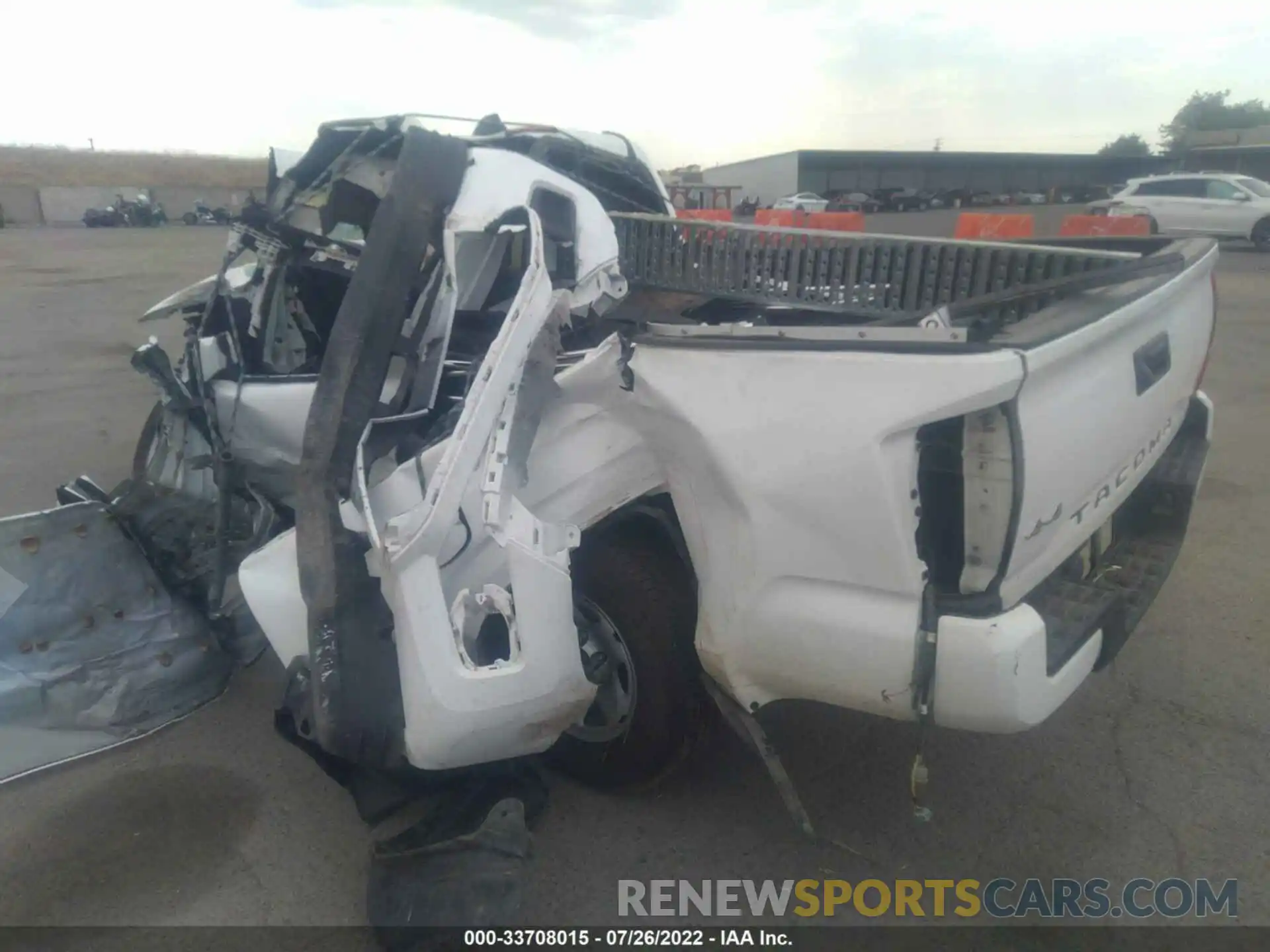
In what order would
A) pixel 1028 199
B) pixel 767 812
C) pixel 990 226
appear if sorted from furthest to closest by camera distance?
pixel 1028 199 < pixel 990 226 < pixel 767 812

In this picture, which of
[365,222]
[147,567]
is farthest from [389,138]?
[147,567]

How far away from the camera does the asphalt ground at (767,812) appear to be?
7.95 feet

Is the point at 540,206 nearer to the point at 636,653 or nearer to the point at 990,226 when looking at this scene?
the point at 636,653

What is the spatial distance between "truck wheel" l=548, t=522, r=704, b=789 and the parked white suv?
62.7 ft

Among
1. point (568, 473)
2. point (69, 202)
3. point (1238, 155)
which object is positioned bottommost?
point (568, 473)

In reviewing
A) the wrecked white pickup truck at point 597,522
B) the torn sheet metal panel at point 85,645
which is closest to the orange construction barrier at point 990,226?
the wrecked white pickup truck at point 597,522

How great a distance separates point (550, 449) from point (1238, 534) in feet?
12.1

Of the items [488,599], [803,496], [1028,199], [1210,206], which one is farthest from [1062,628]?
[1028,199]

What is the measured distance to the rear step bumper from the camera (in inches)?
75.5

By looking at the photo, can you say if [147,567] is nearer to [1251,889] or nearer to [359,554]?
[359,554]

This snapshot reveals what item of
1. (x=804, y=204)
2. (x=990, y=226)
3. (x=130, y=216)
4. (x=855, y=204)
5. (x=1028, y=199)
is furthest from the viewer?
(x=1028, y=199)

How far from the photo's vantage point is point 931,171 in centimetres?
4816

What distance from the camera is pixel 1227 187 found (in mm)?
18406

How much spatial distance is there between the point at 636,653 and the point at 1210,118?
78615 mm
